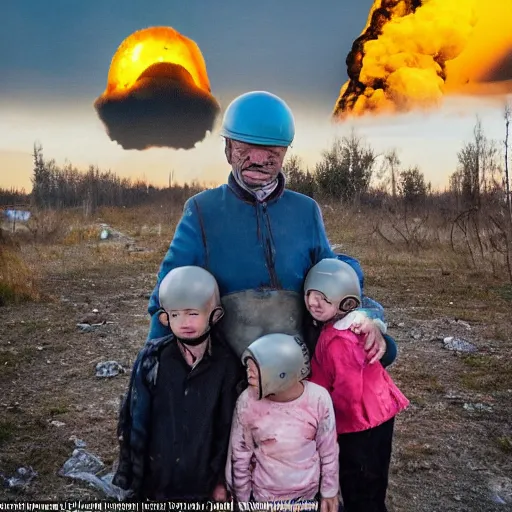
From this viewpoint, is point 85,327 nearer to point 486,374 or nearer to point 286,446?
point 486,374

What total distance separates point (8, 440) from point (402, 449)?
2886 millimetres

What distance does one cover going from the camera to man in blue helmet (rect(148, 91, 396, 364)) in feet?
7.39

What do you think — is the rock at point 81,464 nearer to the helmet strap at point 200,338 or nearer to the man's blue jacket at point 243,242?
the man's blue jacket at point 243,242

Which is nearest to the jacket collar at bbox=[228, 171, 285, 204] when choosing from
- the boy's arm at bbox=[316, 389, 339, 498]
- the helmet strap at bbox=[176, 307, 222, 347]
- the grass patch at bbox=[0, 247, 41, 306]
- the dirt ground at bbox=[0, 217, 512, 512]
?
the helmet strap at bbox=[176, 307, 222, 347]

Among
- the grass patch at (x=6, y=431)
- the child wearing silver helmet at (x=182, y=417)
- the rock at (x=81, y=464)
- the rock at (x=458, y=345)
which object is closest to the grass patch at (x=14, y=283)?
the grass patch at (x=6, y=431)

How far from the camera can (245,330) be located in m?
2.25

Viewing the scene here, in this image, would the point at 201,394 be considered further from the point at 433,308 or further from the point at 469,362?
the point at 433,308

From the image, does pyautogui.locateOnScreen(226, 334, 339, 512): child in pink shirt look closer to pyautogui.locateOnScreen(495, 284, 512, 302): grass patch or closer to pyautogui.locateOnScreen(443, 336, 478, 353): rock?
pyautogui.locateOnScreen(443, 336, 478, 353): rock

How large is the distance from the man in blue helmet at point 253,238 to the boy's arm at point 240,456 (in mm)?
279

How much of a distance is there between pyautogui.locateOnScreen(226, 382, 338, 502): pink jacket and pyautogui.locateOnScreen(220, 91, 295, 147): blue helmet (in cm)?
103

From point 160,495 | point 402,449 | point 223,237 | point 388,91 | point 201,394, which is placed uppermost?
point 388,91

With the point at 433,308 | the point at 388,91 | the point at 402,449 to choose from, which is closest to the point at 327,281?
the point at 402,449

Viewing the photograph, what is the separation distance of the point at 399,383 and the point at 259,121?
3.76 metres

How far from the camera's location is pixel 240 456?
7.20 ft
